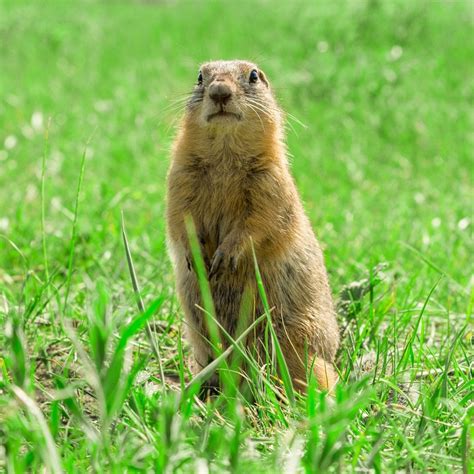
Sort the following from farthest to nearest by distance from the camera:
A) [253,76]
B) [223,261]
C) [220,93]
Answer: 1. [253,76]
2. [220,93]
3. [223,261]

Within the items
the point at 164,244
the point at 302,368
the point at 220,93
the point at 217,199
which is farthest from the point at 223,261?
the point at 164,244

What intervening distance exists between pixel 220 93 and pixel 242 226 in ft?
1.61

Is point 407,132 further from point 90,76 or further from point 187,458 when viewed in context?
point 187,458

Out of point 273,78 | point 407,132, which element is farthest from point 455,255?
point 273,78

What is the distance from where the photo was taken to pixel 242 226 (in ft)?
9.83

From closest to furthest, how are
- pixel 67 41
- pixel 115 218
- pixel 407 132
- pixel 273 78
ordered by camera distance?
pixel 115 218, pixel 407 132, pixel 273 78, pixel 67 41

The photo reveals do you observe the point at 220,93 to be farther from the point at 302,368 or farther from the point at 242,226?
the point at 302,368

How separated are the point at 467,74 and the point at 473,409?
6804 mm

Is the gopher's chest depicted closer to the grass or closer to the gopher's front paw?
the gopher's front paw

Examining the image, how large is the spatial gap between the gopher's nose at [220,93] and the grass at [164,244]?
55 cm

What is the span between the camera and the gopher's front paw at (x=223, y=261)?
2.92 metres

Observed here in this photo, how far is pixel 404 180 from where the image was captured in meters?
6.29

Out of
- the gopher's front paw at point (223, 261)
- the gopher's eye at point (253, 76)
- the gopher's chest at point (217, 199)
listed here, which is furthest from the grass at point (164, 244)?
the gopher's eye at point (253, 76)

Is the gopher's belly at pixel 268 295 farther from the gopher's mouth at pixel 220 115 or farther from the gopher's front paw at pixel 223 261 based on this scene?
the gopher's mouth at pixel 220 115
